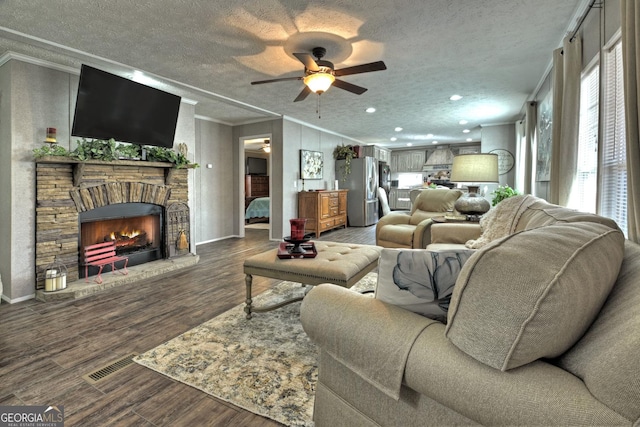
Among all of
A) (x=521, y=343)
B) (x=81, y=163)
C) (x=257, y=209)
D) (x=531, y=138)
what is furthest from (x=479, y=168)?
(x=257, y=209)

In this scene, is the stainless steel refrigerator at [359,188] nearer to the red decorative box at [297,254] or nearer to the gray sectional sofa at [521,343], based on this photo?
the red decorative box at [297,254]

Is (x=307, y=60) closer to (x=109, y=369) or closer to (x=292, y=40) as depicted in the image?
(x=292, y=40)

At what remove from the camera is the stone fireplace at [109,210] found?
10.5 feet

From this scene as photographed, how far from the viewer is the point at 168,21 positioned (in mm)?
2652

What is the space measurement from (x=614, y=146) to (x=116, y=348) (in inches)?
141

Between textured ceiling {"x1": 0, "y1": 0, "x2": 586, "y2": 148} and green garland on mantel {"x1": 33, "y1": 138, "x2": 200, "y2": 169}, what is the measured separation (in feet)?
2.85

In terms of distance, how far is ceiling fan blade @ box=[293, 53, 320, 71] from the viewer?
2717 mm

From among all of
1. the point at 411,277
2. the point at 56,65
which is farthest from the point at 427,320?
the point at 56,65

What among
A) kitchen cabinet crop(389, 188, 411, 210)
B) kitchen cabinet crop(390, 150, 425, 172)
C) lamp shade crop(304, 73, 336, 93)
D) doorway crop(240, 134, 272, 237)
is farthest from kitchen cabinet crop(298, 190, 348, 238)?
kitchen cabinet crop(390, 150, 425, 172)

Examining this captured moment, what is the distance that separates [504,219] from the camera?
8.20ft

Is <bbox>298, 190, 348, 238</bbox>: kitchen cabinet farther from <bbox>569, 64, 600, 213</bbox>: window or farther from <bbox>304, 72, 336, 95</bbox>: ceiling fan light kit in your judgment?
<bbox>569, 64, 600, 213</bbox>: window

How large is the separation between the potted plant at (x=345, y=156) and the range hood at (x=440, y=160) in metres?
3.55

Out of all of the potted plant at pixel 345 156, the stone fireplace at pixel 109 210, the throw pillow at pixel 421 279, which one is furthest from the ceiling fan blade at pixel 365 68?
the potted plant at pixel 345 156
